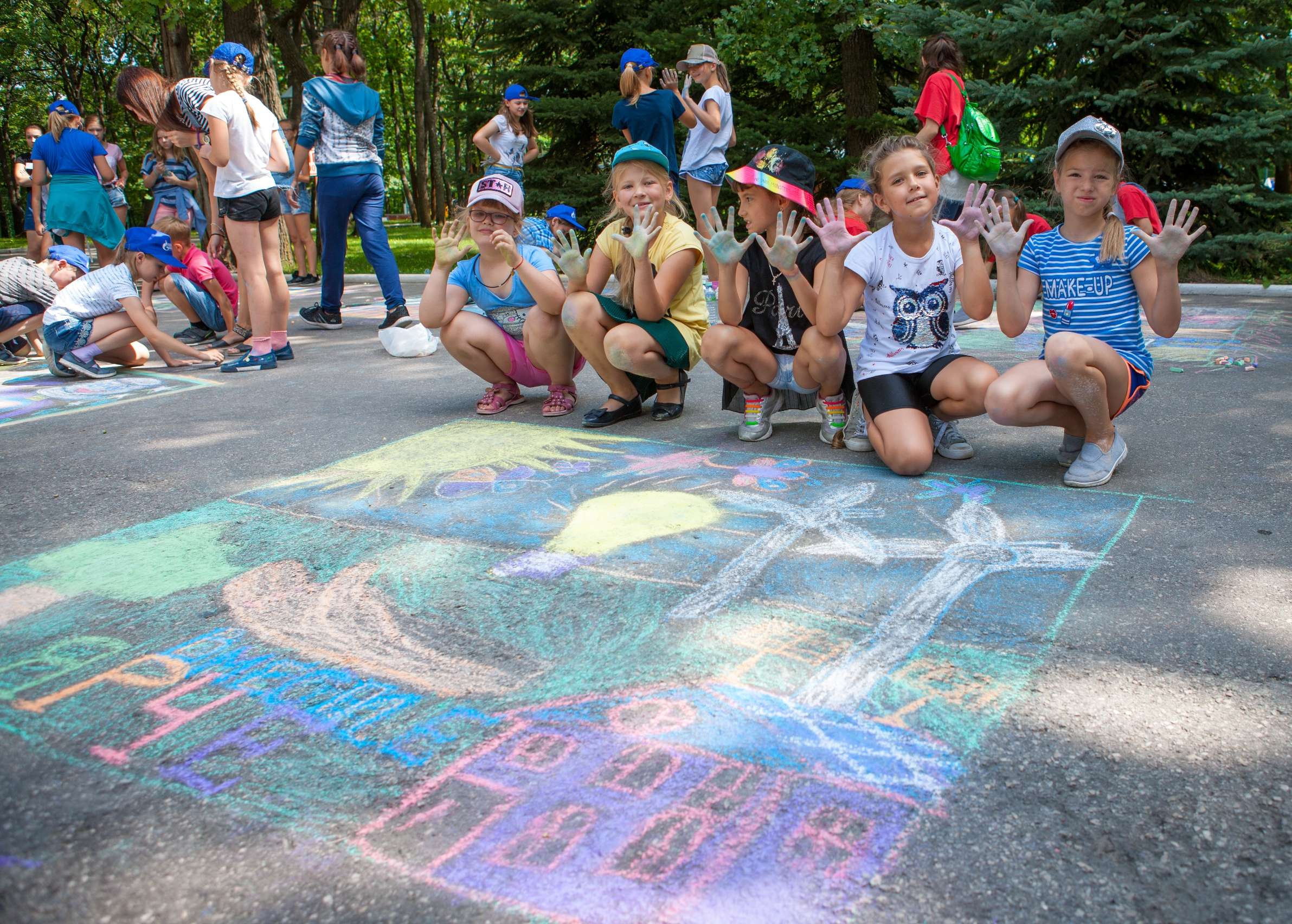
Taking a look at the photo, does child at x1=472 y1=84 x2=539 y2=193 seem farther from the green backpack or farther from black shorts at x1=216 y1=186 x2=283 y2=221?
the green backpack

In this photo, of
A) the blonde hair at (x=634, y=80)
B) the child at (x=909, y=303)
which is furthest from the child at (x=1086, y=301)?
the blonde hair at (x=634, y=80)

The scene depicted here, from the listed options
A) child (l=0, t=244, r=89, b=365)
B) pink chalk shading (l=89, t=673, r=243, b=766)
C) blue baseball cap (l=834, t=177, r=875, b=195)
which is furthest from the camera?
blue baseball cap (l=834, t=177, r=875, b=195)

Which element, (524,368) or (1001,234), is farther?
(524,368)

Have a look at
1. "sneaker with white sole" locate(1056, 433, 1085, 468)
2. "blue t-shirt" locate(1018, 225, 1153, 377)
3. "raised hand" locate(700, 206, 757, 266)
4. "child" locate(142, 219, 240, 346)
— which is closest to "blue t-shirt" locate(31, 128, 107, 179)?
"child" locate(142, 219, 240, 346)

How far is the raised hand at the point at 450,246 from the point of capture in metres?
4.33

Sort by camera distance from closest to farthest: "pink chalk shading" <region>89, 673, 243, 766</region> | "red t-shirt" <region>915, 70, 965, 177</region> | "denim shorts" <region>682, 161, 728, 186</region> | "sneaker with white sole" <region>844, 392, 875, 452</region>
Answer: "pink chalk shading" <region>89, 673, 243, 766</region> → "sneaker with white sole" <region>844, 392, 875, 452</region> → "red t-shirt" <region>915, 70, 965, 177</region> → "denim shorts" <region>682, 161, 728, 186</region>

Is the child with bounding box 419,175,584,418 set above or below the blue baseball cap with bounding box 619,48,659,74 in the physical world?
below

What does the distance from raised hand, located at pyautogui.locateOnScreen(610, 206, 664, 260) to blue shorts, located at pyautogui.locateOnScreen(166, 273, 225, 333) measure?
4007 millimetres

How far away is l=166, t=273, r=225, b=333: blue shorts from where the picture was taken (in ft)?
21.8

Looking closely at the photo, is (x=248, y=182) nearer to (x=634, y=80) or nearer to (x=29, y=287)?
(x=29, y=287)

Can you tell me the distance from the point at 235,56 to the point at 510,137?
Result: 309 cm

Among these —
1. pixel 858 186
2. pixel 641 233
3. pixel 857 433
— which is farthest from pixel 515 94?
pixel 857 433

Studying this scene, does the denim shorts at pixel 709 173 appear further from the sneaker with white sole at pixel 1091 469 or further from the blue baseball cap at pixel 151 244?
the sneaker with white sole at pixel 1091 469

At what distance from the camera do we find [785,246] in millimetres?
3527
